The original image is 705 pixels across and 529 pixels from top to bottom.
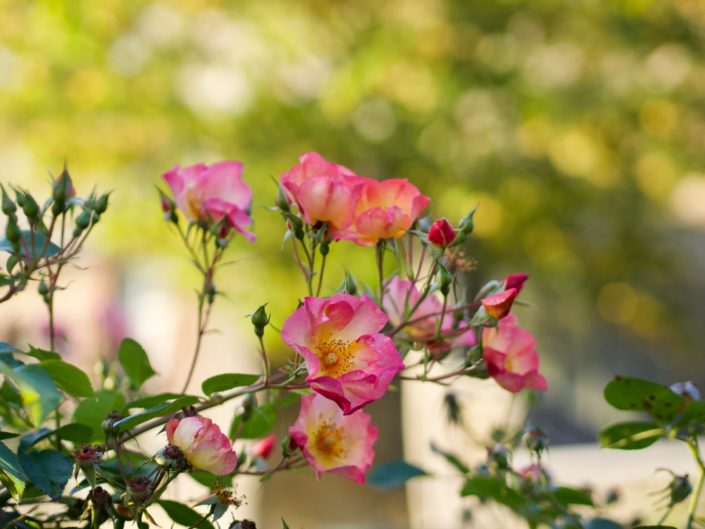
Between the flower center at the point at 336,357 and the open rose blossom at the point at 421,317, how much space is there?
0.10 m

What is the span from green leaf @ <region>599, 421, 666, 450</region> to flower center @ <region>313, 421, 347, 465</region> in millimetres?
200

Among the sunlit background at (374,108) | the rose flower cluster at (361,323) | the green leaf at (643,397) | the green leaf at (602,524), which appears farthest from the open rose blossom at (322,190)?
the sunlit background at (374,108)

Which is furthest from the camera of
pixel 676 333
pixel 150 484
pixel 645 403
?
pixel 676 333

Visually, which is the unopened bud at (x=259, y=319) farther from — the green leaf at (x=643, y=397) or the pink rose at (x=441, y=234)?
the green leaf at (x=643, y=397)

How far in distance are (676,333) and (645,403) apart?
437 centimetres

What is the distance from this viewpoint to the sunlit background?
13.5 feet

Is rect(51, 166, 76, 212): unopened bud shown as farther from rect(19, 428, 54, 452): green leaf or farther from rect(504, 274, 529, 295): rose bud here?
rect(504, 274, 529, 295): rose bud

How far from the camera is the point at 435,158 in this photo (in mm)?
4227

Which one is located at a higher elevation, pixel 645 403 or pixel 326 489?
pixel 645 403

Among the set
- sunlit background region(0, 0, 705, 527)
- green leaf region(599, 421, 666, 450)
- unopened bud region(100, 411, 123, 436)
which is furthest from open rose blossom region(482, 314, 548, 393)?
sunlit background region(0, 0, 705, 527)

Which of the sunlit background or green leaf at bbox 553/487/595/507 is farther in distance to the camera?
the sunlit background

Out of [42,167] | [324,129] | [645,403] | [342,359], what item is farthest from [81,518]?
[42,167]

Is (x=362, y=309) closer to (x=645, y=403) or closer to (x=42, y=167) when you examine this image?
(x=645, y=403)

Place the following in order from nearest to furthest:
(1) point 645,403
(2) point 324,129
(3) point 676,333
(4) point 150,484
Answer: (4) point 150,484 → (1) point 645,403 → (2) point 324,129 → (3) point 676,333
